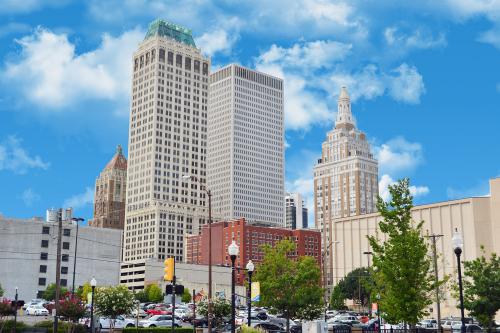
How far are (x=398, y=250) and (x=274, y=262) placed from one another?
2483 cm

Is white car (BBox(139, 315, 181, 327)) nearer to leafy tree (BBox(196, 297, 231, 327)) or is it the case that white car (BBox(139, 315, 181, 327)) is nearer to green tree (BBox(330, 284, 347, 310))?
leafy tree (BBox(196, 297, 231, 327))

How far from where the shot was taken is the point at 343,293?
14750cm

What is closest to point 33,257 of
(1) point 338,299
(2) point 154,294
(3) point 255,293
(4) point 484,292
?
(2) point 154,294

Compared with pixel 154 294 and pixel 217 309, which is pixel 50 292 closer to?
pixel 154 294

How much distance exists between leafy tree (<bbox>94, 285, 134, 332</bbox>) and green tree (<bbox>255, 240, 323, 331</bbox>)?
1362 centimetres

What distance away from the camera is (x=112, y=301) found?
61.8 m

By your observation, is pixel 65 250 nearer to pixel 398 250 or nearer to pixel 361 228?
pixel 361 228

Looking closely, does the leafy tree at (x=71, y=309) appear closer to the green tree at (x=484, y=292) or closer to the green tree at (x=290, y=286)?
the green tree at (x=290, y=286)

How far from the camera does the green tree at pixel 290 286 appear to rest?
62.7m

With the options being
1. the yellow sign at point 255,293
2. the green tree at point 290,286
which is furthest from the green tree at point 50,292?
the yellow sign at point 255,293

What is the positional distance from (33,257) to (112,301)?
10158cm

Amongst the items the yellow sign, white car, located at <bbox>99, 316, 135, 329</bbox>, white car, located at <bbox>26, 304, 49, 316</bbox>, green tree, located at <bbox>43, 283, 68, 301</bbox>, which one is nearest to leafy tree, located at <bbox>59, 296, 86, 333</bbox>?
white car, located at <bbox>99, 316, 135, 329</bbox>

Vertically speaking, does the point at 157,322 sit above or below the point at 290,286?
below

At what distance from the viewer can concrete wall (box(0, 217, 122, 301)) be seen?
152 m
